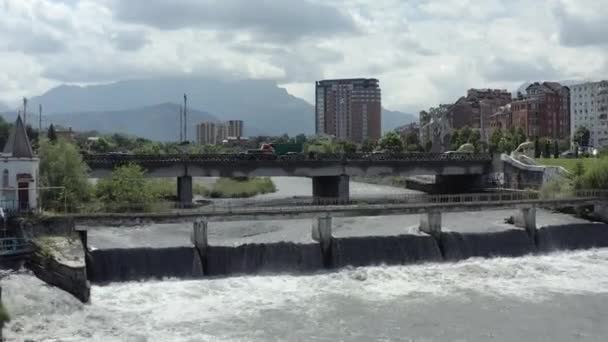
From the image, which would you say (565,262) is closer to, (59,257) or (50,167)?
(59,257)

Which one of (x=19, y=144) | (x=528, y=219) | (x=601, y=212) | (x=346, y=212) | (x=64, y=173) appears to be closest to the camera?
(x=19, y=144)

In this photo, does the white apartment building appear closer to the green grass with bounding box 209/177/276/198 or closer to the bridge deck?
the green grass with bounding box 209/177/276/198

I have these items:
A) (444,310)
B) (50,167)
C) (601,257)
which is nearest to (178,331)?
(444,310)

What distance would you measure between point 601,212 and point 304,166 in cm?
3434

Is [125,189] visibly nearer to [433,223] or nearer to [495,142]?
[433,223]

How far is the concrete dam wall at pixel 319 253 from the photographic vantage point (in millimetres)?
47094

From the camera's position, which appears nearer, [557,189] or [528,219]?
[528,219]

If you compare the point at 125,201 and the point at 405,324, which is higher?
the point at 125,201

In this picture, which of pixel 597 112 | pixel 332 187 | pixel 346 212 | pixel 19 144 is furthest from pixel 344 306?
pixel 597 112

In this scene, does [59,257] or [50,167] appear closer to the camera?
[59,257]

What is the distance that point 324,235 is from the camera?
172 ft

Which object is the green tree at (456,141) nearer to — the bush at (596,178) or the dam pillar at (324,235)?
the bush at (596,178)

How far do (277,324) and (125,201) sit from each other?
99.6ft

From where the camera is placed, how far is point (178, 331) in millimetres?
34406
